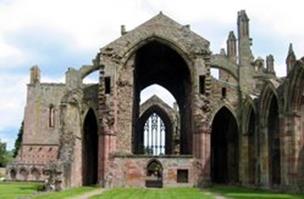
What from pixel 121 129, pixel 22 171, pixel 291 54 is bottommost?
pixel 22 171

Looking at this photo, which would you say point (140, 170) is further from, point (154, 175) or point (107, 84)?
point (154, 175)

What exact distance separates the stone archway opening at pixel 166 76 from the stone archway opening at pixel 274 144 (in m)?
7.84

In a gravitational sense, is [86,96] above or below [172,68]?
below

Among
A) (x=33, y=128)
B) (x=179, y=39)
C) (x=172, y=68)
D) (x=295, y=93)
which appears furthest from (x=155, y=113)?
(x=295, y=93)

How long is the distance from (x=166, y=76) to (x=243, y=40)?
32.8ft

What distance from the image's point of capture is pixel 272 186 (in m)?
31.6

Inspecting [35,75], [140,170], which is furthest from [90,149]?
[35,75]

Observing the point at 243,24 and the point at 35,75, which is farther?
the point at 35,75

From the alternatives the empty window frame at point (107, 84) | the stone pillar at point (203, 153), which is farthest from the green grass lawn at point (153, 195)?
the empty window frame at point (107, 84)

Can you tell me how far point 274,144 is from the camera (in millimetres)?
32219

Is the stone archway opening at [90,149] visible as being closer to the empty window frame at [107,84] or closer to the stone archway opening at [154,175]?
the empty window frame at [107,84]

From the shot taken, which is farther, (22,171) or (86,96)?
(22,171)

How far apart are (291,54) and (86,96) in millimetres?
14474

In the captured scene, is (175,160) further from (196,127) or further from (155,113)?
(155,113)
